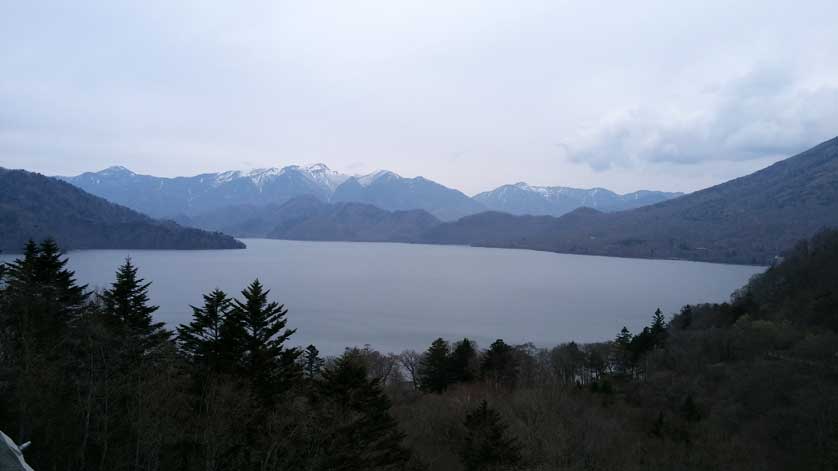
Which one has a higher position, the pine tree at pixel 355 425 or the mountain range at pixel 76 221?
the mountain range at pixel 76 221

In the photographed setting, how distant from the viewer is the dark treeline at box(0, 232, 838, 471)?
8.38 meters

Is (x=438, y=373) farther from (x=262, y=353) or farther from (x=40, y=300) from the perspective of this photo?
(x=40, y=300)

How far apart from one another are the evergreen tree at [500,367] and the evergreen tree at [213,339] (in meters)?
15.2

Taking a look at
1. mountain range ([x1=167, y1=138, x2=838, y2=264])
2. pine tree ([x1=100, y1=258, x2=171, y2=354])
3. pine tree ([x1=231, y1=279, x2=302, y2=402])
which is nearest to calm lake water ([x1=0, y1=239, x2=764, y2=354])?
pine tree ([x1=100, y1=258, x2=171, y2=354])

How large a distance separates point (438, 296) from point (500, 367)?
3701cm

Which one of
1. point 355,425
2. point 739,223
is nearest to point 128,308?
point 355,425

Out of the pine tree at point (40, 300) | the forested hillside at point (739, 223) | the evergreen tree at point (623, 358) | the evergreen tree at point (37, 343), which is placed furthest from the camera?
the forested hillside at point (739, 223)

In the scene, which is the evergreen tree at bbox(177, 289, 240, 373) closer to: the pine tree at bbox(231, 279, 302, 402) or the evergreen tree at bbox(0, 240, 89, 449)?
the pine tree at bbox(231, 279, 302, 402)

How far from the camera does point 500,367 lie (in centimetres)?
2475

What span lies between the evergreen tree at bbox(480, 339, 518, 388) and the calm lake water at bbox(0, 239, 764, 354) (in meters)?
12.0

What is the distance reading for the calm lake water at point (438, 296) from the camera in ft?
139

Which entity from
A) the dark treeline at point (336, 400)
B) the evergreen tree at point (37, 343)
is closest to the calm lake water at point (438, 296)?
the dark treeline at point (336, 400)

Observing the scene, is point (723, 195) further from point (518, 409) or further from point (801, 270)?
point (518, 409)

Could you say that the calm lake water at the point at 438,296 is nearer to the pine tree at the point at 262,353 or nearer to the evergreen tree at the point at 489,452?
the evergreen tree at the point at 489,452
